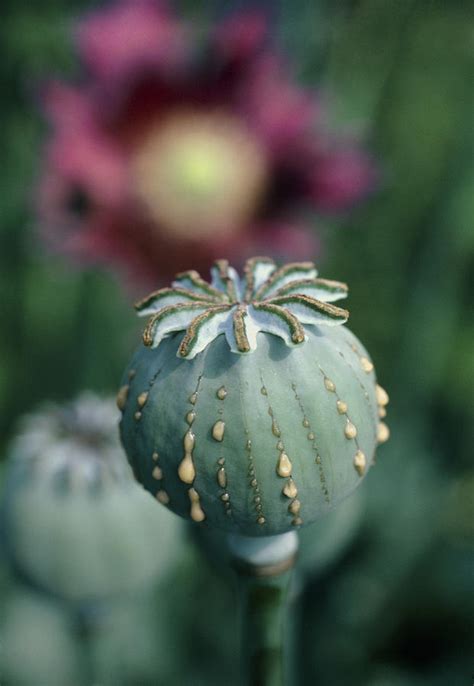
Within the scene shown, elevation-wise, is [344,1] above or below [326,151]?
above

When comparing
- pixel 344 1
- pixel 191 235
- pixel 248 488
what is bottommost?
pixel 248 488

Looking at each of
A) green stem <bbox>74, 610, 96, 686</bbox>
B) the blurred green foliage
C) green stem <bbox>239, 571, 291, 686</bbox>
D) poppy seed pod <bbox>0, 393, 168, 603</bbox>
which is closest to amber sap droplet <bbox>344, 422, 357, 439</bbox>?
green stem <bbox>239, 571, 291, 686</bbox>

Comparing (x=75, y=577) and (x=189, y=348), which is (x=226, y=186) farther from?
(x=189, y=348)

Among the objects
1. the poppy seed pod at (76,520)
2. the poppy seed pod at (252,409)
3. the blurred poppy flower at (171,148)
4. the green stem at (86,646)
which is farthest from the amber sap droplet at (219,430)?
the blurred poppy flower at (171,148)

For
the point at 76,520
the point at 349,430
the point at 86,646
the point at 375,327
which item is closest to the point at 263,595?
the point at 349,430

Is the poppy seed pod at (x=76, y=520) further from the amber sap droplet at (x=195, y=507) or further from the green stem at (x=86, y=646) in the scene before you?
the amber sap droplet at (x=195, y=507)

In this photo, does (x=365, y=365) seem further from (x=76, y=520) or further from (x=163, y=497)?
(x=76, y=520)

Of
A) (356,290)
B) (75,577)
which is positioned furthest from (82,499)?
(356,290)
